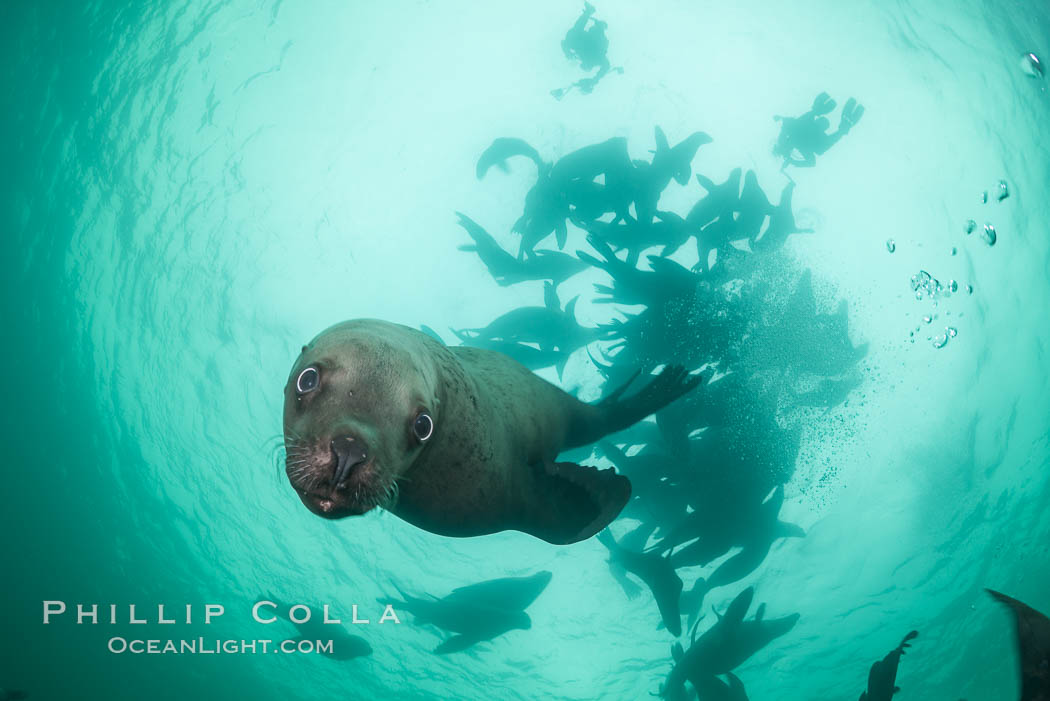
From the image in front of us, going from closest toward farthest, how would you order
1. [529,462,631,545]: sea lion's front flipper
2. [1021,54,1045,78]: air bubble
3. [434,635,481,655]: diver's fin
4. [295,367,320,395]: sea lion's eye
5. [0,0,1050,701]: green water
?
[295,367,320,395]: sea lion's eye, [529,462,631,545]: sea lion's front flipper, [0,0,1050,701]: green water, [1021,54,1045,78]: air bubble, [434,635,481,655]: diver's fin

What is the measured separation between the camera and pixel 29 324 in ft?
53.3

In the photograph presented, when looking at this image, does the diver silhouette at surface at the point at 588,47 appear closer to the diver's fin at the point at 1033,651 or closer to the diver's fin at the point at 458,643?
the diver's fin at the point at 1033,651

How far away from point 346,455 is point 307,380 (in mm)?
465

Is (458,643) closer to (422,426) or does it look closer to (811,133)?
(422,426)

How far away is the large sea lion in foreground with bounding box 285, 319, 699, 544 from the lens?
1.80 m

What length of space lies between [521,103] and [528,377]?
4.77 metres

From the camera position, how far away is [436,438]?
101 inches

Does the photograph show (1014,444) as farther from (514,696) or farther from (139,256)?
(139,256)

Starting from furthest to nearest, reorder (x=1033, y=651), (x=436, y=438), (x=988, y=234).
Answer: (x=988, y=234), (x=436, y=438), (x=1033, y=651)

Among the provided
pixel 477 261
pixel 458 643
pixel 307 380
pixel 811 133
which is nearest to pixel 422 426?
pixel 307 380

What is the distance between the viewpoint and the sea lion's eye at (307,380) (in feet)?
6.59

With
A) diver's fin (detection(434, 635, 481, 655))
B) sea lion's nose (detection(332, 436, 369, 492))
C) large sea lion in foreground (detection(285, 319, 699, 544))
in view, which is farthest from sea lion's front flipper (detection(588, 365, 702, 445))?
diver's fin (detection(434, 635, 481, 655))

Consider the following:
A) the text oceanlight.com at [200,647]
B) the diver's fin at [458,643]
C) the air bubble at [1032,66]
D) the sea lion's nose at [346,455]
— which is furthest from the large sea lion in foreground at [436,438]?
the text oceanlight.com at [200,647]

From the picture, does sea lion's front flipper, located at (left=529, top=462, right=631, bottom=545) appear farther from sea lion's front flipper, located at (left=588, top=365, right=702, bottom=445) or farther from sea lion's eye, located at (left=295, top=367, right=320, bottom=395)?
sea lion's eye, located at (left=295, top=367, right=320, bottom=395)
